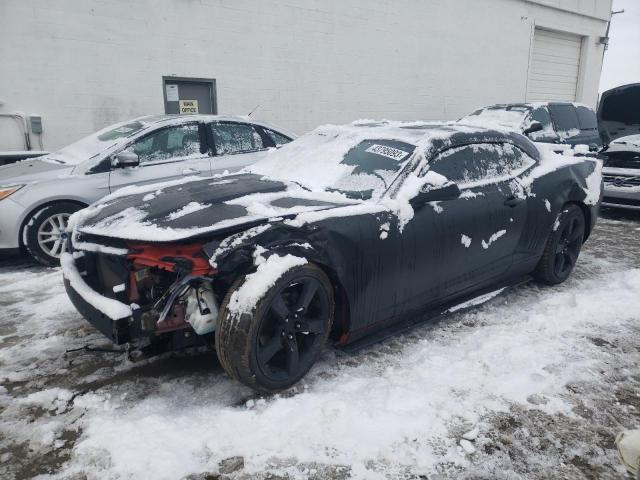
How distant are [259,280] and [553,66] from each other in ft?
58.4

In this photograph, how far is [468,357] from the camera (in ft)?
10.7

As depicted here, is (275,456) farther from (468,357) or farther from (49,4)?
(49,4)

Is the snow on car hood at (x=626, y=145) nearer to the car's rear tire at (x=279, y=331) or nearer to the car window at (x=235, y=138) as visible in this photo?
the car window at (x=235, y=138)

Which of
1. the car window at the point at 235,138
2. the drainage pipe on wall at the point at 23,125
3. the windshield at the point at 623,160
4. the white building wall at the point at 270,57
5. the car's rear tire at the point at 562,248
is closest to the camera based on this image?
the car's rear tire at the point at 562,248

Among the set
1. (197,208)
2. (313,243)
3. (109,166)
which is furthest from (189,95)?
(313,243)

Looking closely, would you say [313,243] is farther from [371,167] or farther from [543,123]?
[543,123]

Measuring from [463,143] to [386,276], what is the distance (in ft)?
4.37

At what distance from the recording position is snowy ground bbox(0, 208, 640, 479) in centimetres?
231

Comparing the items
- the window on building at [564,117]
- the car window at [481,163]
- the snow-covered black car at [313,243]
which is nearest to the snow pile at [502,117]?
the window on building at [564,117]

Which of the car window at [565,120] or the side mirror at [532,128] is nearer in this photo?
the side mirror at [532,128]

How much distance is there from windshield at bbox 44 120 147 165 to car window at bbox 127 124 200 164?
0.63 feet

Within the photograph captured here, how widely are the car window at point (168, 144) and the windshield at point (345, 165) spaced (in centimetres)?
186

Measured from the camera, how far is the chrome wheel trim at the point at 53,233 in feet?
16.5

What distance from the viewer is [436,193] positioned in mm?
3303
